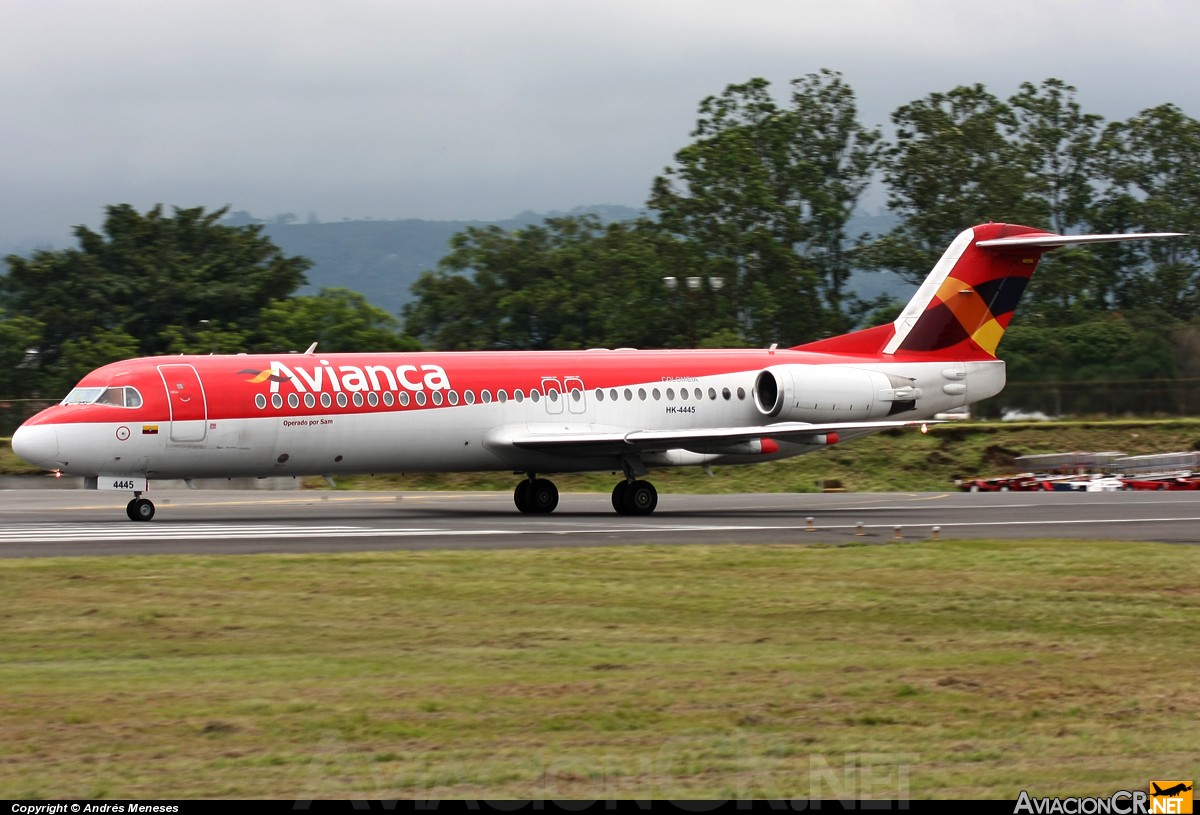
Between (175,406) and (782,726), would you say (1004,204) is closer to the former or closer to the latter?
(175,406)

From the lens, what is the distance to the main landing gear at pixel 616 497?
2934 cm

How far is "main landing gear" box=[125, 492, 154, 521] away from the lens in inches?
1047

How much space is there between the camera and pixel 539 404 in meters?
29.1

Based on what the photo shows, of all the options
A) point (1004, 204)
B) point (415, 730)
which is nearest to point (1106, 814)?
point (415, 730)

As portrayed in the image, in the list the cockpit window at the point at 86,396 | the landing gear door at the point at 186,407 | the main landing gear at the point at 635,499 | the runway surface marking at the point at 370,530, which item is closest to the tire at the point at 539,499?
the main landing gear at the point at 635,499

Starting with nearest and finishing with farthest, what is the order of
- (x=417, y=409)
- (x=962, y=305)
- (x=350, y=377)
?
(x=350, y=377)
(x=417, y=409)
(x=962, y=305)

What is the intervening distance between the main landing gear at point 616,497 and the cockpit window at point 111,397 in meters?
8.15

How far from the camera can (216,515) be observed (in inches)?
1143

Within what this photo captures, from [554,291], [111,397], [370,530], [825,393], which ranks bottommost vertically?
[370,530]

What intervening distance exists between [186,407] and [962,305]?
57.2ft

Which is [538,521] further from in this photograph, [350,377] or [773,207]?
[773,207]

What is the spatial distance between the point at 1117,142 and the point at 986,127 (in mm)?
11582

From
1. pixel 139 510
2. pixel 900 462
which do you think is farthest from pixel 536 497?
pixel 900 462

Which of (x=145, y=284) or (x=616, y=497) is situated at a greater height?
(x=145, y=284)
